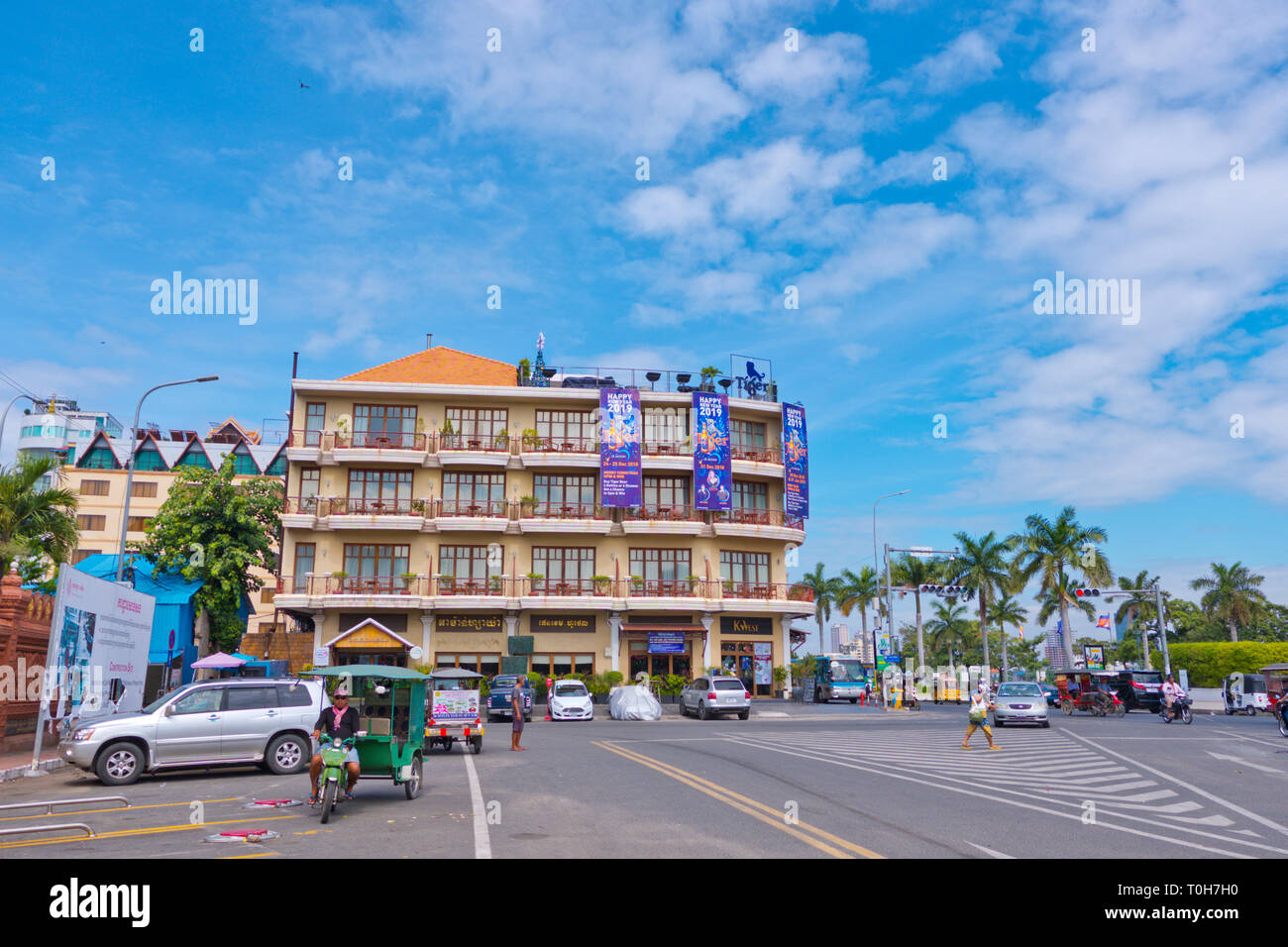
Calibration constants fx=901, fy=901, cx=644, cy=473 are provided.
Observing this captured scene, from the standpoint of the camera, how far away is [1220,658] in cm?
5903

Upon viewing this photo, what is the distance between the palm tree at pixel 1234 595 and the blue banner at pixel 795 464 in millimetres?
44700

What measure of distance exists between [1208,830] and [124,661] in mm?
21557

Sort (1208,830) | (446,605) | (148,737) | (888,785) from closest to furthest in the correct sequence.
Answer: (1208,830)
(888,785)
(148,737)
(446,605)

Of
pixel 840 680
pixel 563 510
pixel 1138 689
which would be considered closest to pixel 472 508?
pixel 563 510

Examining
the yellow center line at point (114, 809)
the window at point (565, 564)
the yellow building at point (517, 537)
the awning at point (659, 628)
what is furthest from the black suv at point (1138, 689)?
the yellow center line at point (114, 809)

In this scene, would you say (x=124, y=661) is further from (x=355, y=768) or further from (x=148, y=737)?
(x=355, y=768)

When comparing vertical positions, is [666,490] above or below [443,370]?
below

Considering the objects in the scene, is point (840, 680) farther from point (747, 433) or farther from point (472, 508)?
point (472, 508)

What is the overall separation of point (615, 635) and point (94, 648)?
29393mm

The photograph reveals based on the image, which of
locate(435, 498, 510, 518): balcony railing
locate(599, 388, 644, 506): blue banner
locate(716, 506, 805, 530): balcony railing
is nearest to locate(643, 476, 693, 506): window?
locate(599, 388, 644, 506): blue banner

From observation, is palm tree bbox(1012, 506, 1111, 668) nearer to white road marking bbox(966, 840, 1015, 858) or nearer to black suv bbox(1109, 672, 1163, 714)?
black suv bbox(1109, 672, 1163, 714)

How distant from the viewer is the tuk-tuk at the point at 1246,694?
42.6m
